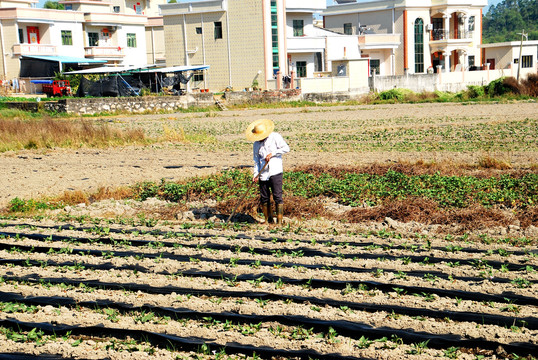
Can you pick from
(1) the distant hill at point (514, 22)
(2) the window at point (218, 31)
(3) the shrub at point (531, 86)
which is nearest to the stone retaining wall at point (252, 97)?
(2) the window at point (218, 31)

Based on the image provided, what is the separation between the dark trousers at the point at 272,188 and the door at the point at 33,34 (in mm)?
47413

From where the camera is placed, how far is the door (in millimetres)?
52250

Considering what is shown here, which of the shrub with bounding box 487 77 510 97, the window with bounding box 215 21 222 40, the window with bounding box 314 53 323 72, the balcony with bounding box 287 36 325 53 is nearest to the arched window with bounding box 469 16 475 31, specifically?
the window with bounding box 314 53 323 72

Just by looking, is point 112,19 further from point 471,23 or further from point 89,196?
point 89,196

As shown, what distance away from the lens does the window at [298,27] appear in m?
53.2

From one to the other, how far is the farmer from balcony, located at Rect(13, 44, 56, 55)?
4507 cm

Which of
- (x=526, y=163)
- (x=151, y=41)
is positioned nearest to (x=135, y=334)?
(x=526, y=163)

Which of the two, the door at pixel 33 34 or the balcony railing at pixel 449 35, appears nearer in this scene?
the door at pixel 33 34

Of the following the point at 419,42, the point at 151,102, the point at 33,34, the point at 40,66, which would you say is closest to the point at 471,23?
the point at 419,42

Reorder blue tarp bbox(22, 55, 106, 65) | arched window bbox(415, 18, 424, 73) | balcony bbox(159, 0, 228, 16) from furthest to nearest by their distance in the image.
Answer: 1. arched window bbox(415, 18, 424, 73)
2. blue tarp bbox(22, 55, 106, 65)
3. balcony bbox(159, 0, 228, 16)

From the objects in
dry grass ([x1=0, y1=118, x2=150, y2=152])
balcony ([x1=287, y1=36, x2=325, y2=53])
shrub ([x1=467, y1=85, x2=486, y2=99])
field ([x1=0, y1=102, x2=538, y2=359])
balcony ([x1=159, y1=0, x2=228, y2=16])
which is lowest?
field ([x1=0, y1=102, x2=538, y2=359])

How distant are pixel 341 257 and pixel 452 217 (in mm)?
2903

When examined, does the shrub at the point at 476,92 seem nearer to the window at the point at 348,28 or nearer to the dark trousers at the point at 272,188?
the window at the point at 348,28

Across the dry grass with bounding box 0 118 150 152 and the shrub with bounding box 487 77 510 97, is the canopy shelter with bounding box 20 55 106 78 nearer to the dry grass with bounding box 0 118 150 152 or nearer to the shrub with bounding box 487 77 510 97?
the dry grass with bounding box 0 118 150 152
